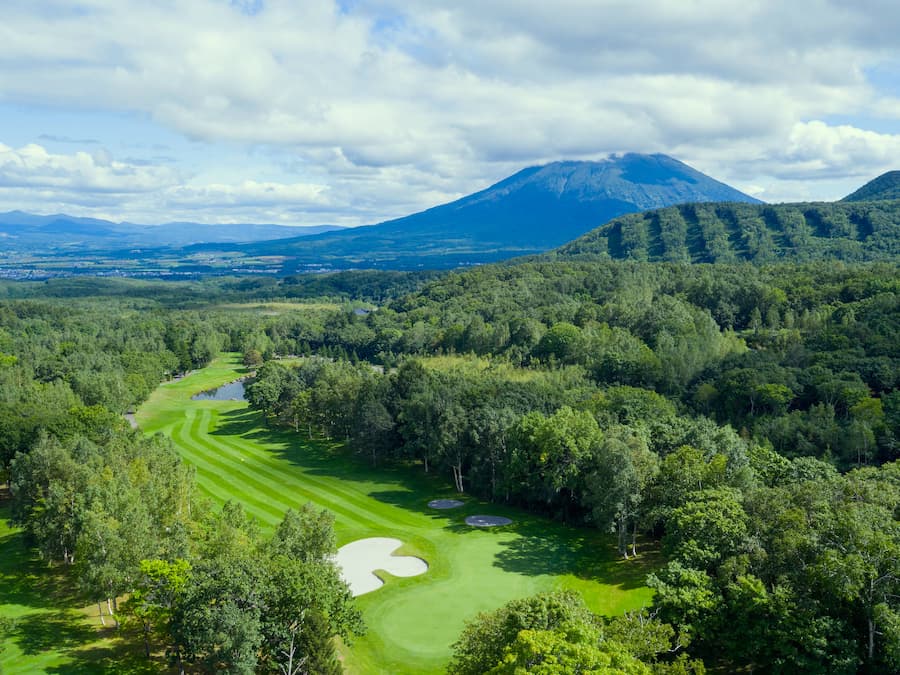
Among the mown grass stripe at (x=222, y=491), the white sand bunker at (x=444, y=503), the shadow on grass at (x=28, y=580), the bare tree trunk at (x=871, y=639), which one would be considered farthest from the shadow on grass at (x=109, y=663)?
the bare tree trunk at (x=871, y=639)

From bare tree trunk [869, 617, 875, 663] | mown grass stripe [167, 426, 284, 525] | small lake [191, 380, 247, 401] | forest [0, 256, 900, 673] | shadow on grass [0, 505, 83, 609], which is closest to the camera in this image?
bare tree trunk [869, 617, 875, 663]

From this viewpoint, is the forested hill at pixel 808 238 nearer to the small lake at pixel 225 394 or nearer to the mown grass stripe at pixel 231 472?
the small lake at pixel 225 394

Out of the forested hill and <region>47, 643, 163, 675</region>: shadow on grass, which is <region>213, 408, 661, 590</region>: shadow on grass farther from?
the forested hill

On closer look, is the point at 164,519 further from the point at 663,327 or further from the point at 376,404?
the point at 663,327

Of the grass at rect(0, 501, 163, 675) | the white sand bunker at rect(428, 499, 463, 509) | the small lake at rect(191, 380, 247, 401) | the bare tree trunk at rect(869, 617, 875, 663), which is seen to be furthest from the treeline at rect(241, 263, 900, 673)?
the small lake at rect(191, 380, 247, 401)

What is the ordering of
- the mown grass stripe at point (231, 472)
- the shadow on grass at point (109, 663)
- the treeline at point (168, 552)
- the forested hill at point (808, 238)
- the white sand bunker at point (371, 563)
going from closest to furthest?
the treeline at point (168, 552), the shadow on grass at point (109, 663), the white sand bunker at point (371, 563), the mown grass stripe at point (231, 472), the forested hill at point (808, 238)

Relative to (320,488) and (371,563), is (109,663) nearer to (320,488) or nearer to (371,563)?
(371,563)
